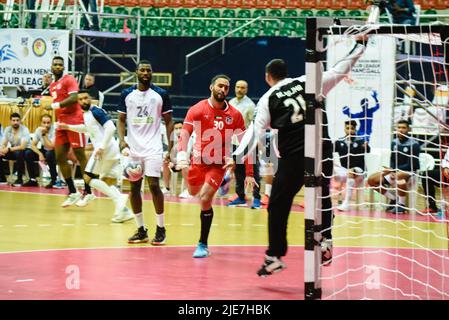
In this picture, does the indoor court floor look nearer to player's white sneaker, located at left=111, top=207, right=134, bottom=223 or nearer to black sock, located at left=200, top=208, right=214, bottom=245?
player's white sneaker, located at left=111, top=207, right=134, bottom=223

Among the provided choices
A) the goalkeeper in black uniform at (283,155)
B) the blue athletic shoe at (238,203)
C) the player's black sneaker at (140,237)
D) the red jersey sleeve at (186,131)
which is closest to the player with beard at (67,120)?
the blue athletic shoe at (238,203)

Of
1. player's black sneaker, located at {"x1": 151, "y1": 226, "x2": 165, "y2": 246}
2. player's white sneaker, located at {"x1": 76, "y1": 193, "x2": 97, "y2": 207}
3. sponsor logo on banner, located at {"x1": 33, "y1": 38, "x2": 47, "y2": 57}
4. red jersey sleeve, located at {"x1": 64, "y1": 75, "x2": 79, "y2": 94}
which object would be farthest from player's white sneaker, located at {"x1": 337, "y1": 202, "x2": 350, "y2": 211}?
sponsor logo on banner, located at {"x1": 33, "y1": 38, "x2": 47, "y2": 57}

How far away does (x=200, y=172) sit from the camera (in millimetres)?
10484

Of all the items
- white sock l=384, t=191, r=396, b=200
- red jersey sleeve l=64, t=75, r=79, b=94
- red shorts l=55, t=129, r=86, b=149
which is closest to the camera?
red shorts l=55, t=129, r=86, b=149

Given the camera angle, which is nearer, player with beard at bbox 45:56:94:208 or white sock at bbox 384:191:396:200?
player with beard at bbox 45:56:94:208

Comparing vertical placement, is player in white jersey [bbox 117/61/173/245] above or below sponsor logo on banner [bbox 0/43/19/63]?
below

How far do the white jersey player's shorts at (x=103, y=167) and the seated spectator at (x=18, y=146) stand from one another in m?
4.49

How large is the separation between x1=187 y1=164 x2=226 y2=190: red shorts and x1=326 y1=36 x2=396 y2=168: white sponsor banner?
579cm

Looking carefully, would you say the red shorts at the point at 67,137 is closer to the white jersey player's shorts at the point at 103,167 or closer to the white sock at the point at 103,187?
the white jersey player's shorts at the point at 103,167

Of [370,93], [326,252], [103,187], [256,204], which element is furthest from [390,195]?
[326,252]

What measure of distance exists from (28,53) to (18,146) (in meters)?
2.20

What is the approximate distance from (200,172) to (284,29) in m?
15.3

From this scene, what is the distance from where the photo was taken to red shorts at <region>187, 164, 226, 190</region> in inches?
404
